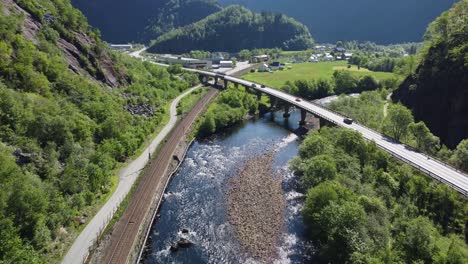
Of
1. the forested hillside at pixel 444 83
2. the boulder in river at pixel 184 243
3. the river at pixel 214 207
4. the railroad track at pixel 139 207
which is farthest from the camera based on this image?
the forested hillside at pixel 444 83

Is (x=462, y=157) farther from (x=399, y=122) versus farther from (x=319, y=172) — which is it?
(x=319, y=172)

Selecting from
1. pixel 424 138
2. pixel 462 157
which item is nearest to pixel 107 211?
pixel 462 157

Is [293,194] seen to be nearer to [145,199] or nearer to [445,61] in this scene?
[145,199]

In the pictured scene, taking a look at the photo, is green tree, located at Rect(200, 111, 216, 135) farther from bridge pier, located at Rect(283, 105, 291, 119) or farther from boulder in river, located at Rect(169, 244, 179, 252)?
boulder in river, located at Rect(169, 244, 179, 252)

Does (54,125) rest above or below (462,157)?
above

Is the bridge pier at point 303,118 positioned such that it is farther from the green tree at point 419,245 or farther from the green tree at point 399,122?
the green tree at point 419,245

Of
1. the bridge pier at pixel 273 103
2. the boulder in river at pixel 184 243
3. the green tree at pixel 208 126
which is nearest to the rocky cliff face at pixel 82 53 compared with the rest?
the green tree at pixel 208 126
